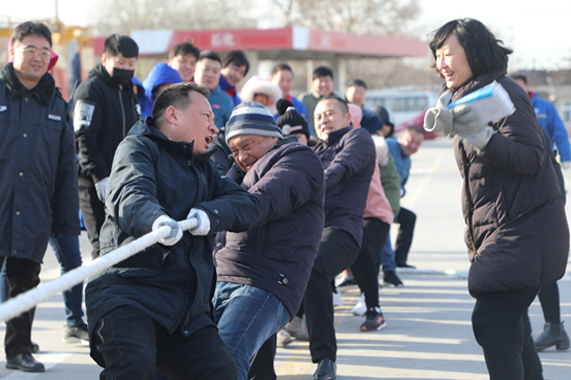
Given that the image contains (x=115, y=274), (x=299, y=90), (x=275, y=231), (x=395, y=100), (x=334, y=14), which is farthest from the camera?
(x=299, y=90)

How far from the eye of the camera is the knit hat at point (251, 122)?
3.48 meters

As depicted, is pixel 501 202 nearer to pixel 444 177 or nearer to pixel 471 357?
pixel 471 357

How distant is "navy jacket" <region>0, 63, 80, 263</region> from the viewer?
13.1 ft

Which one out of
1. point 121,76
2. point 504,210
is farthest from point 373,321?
point 121,76

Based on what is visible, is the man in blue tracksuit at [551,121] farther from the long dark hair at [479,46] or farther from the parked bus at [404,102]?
the parked bus at [404,102]

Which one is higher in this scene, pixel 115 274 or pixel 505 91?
pixel 505 91

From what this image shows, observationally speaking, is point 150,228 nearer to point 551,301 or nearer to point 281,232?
point 281,232

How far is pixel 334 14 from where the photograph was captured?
5459 centimetres

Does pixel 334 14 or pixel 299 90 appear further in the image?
pixel 299 90

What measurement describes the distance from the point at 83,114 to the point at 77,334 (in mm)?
1569

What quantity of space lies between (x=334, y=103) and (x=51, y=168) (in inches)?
79.0

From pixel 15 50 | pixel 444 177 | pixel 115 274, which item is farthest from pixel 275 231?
pixel 444 177

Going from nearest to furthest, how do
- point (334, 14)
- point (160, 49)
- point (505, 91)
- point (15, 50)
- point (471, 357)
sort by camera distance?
point (505, 91)
point (15, 50)
point (471, 357)
point (160, 49)
point (334, 14)

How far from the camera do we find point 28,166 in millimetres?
4043
